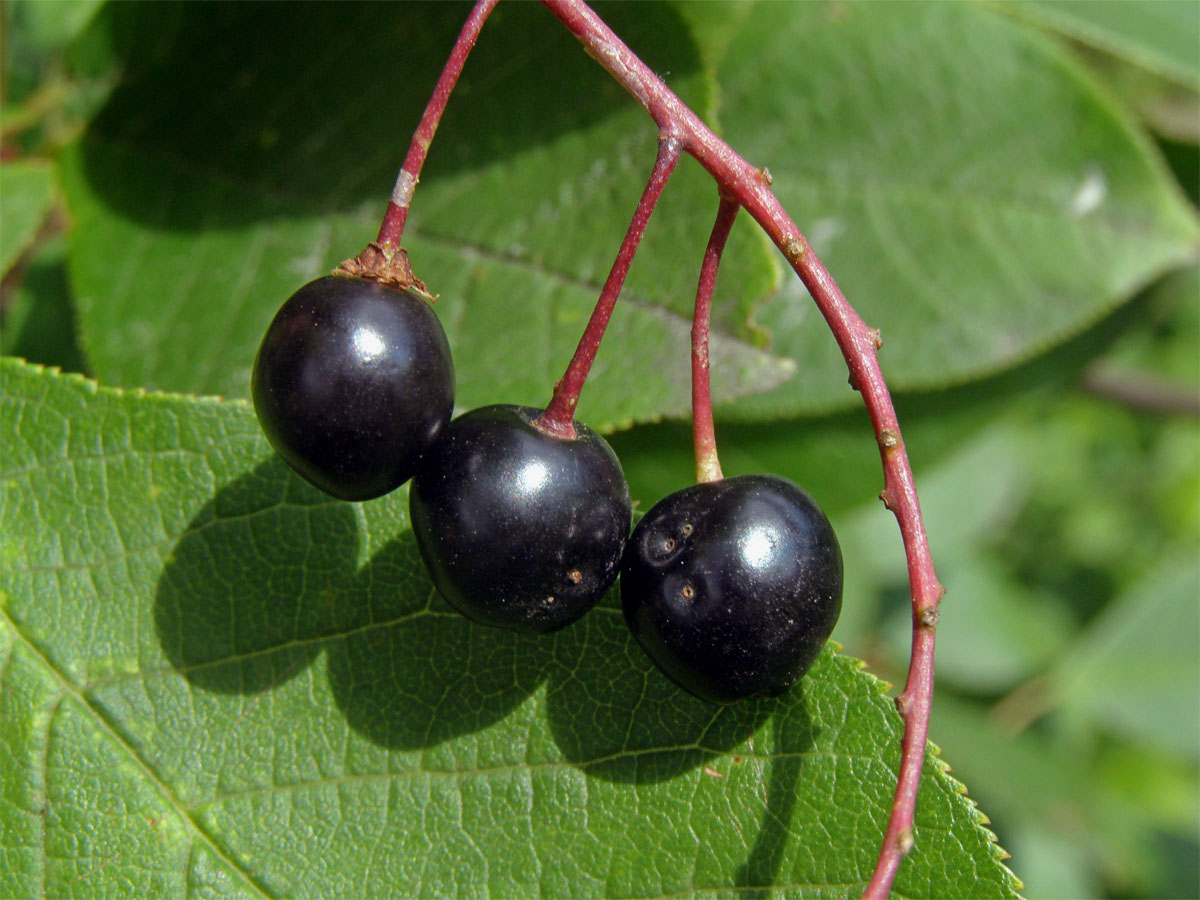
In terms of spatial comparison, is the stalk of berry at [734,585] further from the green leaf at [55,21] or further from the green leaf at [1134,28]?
the green leaf at [55,21]

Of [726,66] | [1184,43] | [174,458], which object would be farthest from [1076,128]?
[174,458]

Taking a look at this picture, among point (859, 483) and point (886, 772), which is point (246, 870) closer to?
point (886, 772)

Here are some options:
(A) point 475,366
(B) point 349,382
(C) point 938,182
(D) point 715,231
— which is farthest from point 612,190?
(C) point 938,182

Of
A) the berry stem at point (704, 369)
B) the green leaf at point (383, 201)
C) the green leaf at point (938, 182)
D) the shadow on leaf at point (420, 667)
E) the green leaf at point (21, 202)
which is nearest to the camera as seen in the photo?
the berry stem at point (704, 369)

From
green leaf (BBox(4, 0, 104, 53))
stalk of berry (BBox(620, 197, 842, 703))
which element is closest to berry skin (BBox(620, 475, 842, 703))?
stalk of berry (BBox(620, 197, 842, 703))

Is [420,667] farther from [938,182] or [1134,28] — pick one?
[1134,28]

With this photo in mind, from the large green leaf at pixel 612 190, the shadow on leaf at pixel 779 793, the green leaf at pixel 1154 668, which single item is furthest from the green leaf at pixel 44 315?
the green leaf at pixel 1154 668
